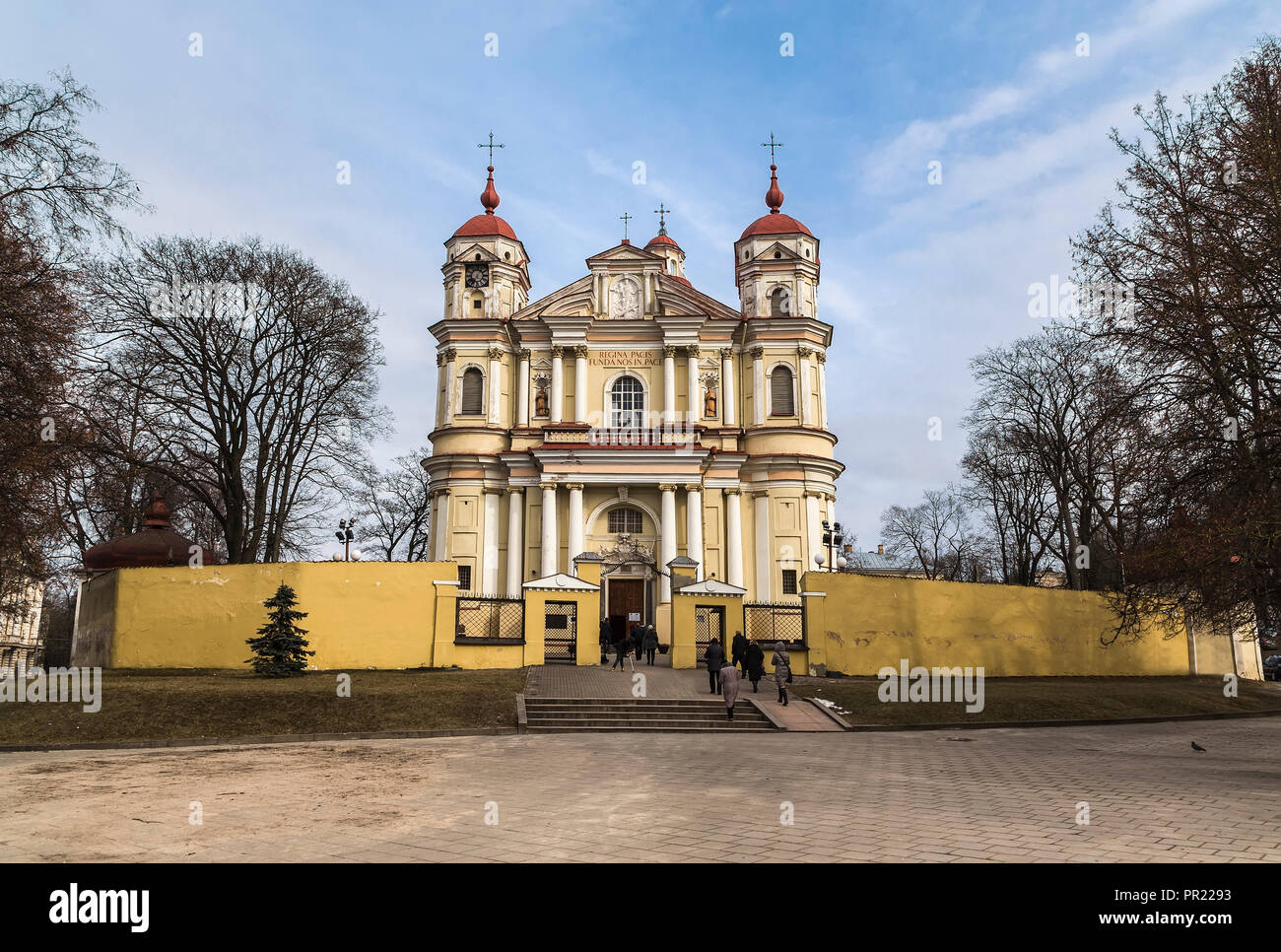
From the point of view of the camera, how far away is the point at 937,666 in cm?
2641

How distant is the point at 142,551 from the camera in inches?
1158

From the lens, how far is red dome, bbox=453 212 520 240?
42.9 metres

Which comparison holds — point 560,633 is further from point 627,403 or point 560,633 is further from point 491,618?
point 627,403

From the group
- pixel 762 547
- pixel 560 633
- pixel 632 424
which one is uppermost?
pixel 632 424

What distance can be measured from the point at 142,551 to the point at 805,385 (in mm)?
26431

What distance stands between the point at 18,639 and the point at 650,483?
146 feet

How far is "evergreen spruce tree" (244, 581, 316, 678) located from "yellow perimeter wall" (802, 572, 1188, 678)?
13382 mm

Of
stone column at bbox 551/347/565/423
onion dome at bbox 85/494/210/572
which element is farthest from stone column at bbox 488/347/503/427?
onion dome at bbox 85/494/210/572

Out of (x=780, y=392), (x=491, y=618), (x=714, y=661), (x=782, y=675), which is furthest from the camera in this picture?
(x=780, y=392)

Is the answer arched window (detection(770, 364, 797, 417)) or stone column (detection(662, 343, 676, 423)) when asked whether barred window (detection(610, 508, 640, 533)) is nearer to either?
stone column (detection(662, 343, 676, 423))

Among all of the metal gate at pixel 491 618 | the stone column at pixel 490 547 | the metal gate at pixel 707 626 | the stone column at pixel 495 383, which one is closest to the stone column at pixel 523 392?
the stone column at pixel 495 383

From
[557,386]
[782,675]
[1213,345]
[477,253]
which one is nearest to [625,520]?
[557,386]

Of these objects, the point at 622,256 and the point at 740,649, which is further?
the point at 622,256

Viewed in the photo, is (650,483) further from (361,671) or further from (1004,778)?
(1004,778)
